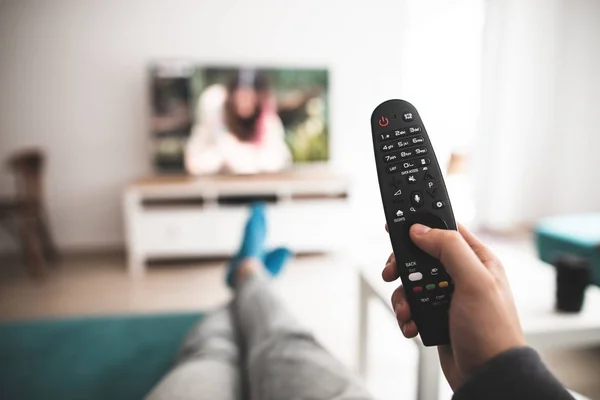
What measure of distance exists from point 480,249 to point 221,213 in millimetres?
1887

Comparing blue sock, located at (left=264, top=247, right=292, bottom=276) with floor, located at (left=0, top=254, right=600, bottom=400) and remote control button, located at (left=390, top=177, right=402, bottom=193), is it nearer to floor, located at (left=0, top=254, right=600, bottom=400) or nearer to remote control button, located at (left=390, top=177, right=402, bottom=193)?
floor, located at (left=0, top=254, right=600, bottom=400)

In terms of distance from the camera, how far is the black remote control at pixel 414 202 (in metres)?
0.35

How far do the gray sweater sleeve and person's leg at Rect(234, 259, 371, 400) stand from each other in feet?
0.84

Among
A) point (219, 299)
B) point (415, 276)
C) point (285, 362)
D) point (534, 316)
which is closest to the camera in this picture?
point (415, 276)

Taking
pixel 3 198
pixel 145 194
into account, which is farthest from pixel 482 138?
pixel 3 198

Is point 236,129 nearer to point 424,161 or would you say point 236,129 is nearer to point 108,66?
point 108,66

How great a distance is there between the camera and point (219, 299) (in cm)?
176

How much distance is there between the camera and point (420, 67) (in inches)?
21.6

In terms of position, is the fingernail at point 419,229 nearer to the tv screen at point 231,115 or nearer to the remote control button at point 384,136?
the remote control button at point 384,136

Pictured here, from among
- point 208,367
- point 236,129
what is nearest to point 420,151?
point 208,367

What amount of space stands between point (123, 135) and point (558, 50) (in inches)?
106

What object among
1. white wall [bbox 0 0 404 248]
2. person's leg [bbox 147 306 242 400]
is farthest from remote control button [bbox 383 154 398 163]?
white wall [bbox 0 0 404 248]

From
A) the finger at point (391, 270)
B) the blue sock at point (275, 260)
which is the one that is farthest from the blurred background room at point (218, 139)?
the finger at point (391, 270)

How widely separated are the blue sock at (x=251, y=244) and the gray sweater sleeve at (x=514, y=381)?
0.97 m
